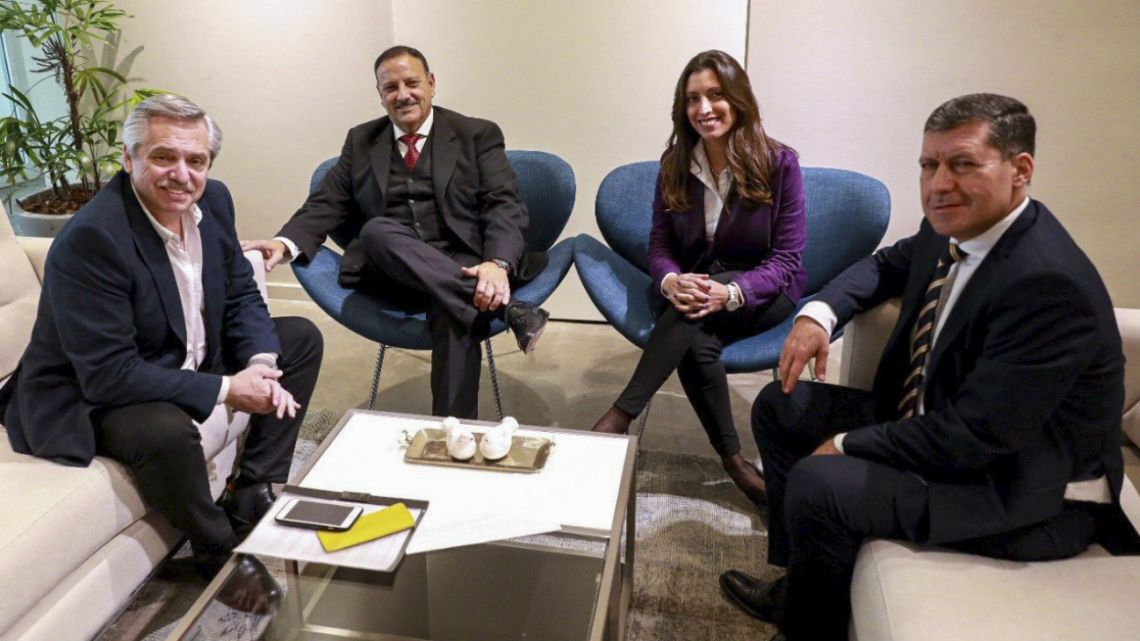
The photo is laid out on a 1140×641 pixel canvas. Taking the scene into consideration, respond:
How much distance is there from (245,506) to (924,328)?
1.75 metres

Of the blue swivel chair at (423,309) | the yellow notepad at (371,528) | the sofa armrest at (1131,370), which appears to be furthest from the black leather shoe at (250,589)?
the sofa armrest at (1131,370)

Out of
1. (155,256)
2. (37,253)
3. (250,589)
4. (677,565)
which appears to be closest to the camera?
(250,589)

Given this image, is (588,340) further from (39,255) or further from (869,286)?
(39,255)

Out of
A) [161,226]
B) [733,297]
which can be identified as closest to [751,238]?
[733,297]

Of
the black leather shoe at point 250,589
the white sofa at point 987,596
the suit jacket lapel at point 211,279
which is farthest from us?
the suit jacket lapel at point 211,279

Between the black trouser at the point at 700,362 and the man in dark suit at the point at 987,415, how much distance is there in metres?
0.77

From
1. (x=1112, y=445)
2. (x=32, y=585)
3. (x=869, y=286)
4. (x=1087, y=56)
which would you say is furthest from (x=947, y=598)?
(x=1087, y=56)

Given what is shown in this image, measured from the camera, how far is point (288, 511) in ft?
5.76

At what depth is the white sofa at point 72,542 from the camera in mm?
1705

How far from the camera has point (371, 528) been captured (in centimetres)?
171

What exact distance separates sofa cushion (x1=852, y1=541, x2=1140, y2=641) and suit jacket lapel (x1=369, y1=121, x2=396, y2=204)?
195 cm

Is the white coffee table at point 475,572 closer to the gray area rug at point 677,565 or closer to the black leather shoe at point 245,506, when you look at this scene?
the gray area rug at point 677,565

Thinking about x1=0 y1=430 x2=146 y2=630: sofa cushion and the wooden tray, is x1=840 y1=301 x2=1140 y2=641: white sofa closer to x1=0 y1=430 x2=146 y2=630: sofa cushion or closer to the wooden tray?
the wooden tray

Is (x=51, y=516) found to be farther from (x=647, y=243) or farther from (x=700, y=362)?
(x=647, y=243)
